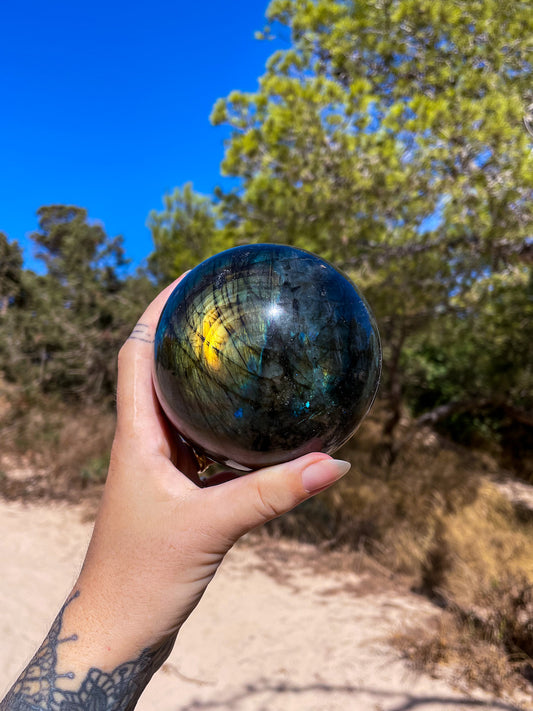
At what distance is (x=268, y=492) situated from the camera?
4.04 ft

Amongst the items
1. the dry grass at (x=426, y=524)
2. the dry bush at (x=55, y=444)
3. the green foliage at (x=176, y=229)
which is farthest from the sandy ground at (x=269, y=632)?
the green foliage at (x=176, y=229)

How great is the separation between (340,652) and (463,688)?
3.45 ft

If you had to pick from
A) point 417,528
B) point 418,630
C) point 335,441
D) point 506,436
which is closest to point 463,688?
point 418,630

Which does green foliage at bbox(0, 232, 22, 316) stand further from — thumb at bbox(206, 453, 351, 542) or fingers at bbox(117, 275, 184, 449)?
thumb at bbox(206, 453, 351, 542)

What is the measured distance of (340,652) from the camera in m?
4.45

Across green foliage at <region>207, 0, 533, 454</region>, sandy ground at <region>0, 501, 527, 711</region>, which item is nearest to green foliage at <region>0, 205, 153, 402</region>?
sandy ground at <region>0, 501, 527, 711</region>

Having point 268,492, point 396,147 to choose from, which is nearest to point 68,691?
point 268,492

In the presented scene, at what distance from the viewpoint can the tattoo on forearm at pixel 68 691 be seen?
1.21m

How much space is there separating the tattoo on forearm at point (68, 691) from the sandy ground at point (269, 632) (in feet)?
10.6

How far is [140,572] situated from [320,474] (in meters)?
0.52

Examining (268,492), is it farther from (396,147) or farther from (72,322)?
(72,322)

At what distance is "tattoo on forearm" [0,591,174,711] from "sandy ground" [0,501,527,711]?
3.23 meters

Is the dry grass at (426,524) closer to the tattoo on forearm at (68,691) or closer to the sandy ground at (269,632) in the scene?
the sandy ground at (269,632)

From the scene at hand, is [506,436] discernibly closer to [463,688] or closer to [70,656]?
[463,688]
